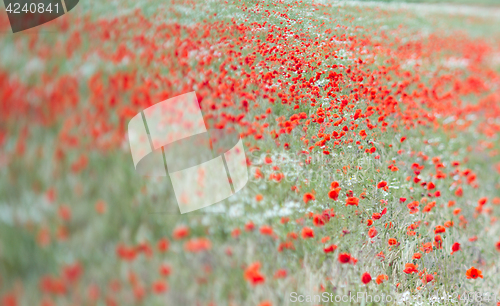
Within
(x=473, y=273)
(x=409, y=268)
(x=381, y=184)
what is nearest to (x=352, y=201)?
(x=381, y=184)

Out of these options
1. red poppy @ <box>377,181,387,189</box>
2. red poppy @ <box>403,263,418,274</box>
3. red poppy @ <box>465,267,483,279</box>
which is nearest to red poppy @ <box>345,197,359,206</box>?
Answer: red poppy @ <box>377,181,387,189</box>

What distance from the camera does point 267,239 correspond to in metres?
1.00

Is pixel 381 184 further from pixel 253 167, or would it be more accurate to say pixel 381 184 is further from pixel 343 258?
pixel 253 167

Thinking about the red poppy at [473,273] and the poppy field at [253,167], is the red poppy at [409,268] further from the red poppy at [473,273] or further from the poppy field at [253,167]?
the red poppy at [473,273]

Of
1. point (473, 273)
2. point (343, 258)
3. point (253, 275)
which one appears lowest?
point (473, 273)

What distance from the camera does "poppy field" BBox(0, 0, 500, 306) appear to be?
2.12 ft

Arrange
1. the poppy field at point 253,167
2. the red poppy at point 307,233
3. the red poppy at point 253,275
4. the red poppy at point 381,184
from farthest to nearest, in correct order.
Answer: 1. the red poppy at point 381,184
2. the red poppy at point 307,233
3. the red poppy at point 253,275
4. the poppy field at point 253,167

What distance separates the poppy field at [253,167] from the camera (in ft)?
2.12

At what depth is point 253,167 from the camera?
1106 mm

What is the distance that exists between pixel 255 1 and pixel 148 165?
757 mm

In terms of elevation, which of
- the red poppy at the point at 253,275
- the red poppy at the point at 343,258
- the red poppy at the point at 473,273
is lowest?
the red poppy at the point at 473,273

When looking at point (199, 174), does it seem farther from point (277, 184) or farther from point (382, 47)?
point (382, 47)

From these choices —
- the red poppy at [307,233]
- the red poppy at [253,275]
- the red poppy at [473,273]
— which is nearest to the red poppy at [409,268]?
the red poppy at [473,273]

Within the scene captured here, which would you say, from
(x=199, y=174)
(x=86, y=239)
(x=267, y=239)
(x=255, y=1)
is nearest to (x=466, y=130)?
(x=255, y=1)
